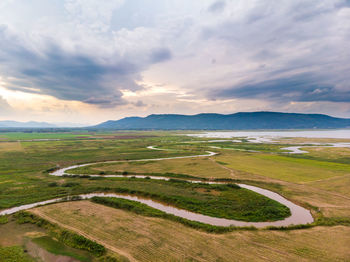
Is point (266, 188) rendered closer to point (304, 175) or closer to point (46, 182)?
point (304, 175)

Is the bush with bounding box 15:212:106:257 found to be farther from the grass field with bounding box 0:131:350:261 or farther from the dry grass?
the dry grass

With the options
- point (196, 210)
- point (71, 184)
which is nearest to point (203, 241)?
point (196, 210)

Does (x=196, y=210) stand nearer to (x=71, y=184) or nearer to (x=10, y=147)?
(x=71, y=184)

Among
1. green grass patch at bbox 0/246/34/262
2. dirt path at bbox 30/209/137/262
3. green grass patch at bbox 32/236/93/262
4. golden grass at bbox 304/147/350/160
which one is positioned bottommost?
green grass patch at bbox 32/236/93/262

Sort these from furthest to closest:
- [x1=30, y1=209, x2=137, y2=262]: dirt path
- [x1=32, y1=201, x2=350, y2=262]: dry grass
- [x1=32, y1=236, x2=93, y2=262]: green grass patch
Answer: [x1=32, y1=236, x2=93, y2=262]: green grass patch → [x1=30, y1=209, x2=137, y2=262]: dirt path → [x1=32, y1=201, x2=350, y2=262]: dry grass

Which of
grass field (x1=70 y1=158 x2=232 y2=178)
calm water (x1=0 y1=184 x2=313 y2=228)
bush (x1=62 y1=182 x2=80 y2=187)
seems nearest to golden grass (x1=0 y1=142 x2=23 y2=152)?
grass field (x1=70 y1=158 x2=232 y2=178)

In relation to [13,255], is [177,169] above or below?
above

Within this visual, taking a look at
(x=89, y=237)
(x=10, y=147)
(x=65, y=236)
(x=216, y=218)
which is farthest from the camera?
(x=10, y=147)

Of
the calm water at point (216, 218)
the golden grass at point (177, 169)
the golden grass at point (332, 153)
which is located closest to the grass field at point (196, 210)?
the golden grass at point (177, 169)
